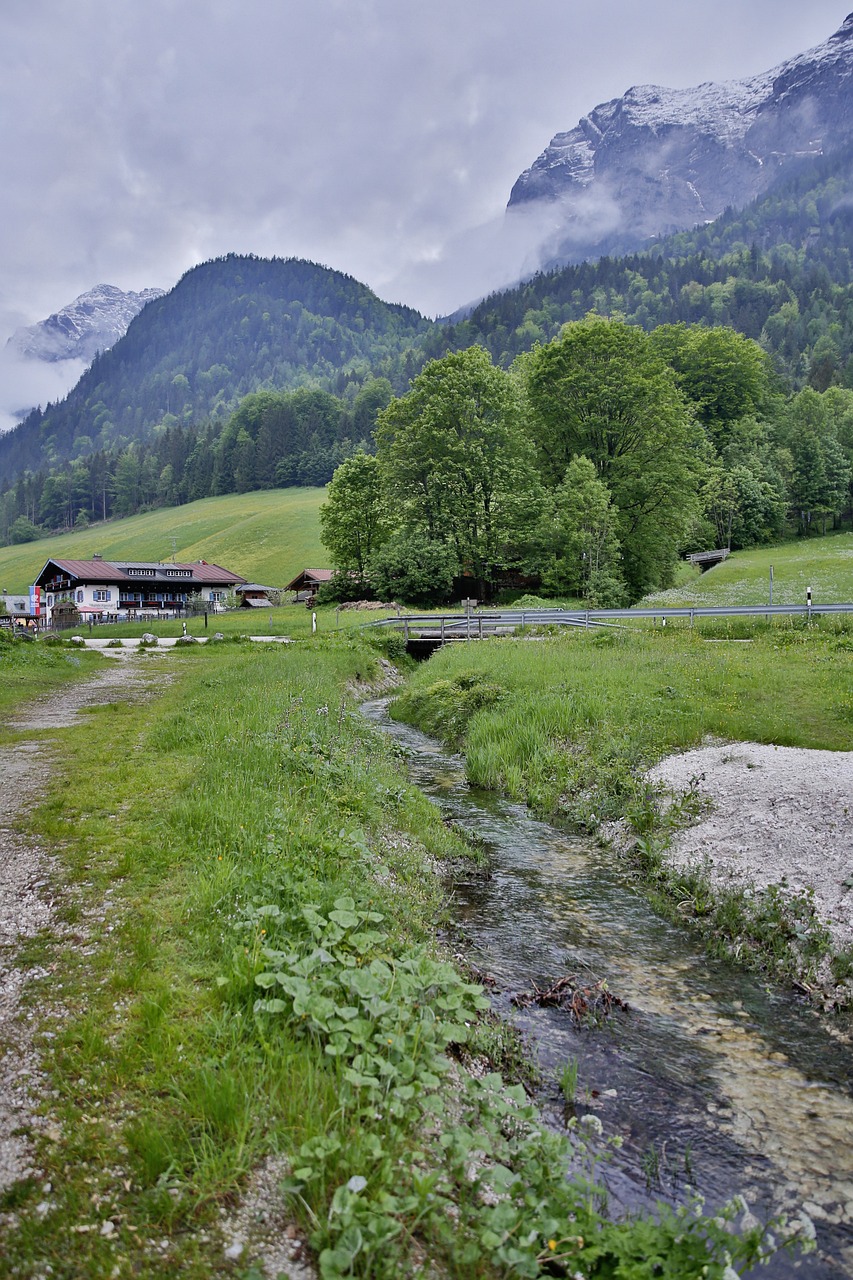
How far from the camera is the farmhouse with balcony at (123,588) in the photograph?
9212 cm

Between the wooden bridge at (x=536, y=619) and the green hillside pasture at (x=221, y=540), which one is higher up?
the green hillside pasture at (x=221, y=540)

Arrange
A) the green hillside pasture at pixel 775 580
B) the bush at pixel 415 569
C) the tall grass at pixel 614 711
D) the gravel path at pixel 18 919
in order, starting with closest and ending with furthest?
the gravel path at pixel 18 919, the tall grass at pixel 614 711, the green hillside pasture at pixel 775 580, the bush at pixel 415 569

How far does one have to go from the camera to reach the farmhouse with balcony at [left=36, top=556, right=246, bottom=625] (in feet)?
302

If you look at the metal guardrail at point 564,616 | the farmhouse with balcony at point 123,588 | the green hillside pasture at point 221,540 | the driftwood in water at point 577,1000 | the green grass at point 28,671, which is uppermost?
the green hillside pasture at point 221,540

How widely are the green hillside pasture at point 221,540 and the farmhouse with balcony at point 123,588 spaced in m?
11.3

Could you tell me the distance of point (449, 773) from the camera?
15.7 meters

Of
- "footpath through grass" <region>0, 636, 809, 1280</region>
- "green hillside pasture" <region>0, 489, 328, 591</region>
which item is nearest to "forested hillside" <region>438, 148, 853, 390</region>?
"green hillside pasture" <region>0, 489, 328, 591</region>

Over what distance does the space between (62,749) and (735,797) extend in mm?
12126

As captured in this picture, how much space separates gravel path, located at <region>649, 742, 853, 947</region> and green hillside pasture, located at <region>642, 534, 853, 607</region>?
36.2m

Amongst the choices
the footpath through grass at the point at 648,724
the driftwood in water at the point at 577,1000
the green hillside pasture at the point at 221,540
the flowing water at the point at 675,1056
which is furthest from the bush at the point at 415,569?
the green hillside pasture at the point at 221,540

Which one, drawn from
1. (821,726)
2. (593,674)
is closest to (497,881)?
(821,726)

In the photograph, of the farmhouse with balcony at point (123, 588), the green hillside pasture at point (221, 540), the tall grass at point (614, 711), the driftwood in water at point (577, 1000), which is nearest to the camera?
the driftwood in water at point (577, 1000)

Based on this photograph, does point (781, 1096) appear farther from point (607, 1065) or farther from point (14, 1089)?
point (14, 1089)

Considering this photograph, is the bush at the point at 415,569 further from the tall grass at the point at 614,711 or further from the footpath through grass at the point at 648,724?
the tall grass at the point at 614,711
